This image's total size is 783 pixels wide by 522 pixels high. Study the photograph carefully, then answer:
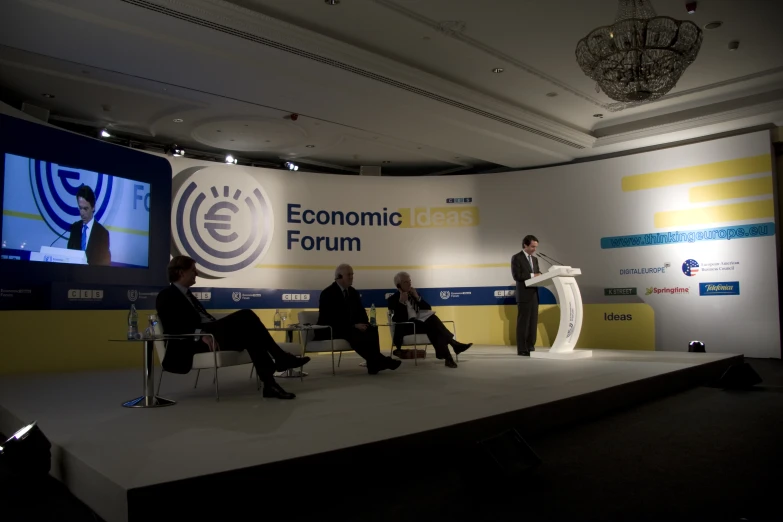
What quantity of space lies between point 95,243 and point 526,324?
5776 millimetres

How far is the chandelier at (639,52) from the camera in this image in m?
4.98

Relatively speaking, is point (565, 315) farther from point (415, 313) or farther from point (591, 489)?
point (591, 489)

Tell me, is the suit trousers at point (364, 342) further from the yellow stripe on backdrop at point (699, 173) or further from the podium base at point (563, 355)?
the yellow stripe on backdrop at point (699, 173)

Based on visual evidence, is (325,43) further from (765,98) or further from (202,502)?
(765,98)

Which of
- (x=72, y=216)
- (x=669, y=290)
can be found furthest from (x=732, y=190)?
(x=72, y=216)

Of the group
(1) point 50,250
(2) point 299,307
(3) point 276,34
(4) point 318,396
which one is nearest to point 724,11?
(3) point 276,34

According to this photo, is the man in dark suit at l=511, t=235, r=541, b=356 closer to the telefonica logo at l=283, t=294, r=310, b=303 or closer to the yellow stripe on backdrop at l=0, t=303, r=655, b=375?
the yellow stripe on backdrop at l=0, t=303, r=655, b=375

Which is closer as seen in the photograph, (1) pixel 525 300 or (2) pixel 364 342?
(2) pixel 364 342

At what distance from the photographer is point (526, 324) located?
24.9 feet

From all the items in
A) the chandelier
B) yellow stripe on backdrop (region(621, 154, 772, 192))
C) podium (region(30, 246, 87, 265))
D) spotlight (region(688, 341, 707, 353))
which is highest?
the chandelier

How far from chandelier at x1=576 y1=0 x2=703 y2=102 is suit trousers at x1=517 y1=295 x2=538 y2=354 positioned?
3.05 m

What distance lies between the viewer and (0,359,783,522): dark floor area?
2.11 m

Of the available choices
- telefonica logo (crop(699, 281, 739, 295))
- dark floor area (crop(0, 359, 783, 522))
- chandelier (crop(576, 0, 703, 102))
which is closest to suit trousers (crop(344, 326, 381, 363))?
dark floor area (crop(0, 359, 783, 522))

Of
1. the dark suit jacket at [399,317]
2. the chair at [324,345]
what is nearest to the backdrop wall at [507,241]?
the dark suit jacket at [399,317]
